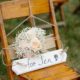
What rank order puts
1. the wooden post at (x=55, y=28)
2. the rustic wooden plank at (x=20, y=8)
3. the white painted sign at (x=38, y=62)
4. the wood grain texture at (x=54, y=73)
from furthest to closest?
1. the wooden post at (x=55, y=28)
2. the rustic wooden plank at (x=20, y=8)
3. the white painted sign at (x=38, y=62)
4. the wood grain texture at (x=54, y=73)

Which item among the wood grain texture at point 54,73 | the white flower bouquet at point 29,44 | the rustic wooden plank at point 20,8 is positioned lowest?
the wood grain texture at point 54,73

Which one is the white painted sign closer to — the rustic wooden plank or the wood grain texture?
the wood grain texture

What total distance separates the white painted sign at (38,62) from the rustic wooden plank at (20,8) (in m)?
0.51

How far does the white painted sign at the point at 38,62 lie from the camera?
408cm

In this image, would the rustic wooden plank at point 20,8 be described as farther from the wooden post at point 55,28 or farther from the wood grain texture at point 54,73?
the wood grain texture at point 54,73

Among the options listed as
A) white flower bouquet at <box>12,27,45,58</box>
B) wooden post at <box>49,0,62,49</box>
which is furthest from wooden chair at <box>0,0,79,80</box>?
white flower bouquet at <box>12,27,45,58</box>

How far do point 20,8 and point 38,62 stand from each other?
627mm

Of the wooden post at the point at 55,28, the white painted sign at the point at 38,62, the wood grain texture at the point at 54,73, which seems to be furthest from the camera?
the wooden post at the point at 55,28

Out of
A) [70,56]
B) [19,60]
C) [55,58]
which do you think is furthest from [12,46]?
[70,56]

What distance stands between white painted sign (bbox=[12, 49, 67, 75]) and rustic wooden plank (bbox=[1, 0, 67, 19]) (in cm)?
51

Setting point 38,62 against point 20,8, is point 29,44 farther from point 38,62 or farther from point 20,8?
point 20,8

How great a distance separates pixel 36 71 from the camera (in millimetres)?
4152

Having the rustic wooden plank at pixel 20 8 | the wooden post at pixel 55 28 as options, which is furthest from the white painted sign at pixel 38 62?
the rustic wooden plank at pixel 20 8

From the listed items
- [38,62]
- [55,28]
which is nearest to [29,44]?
[38,62]
